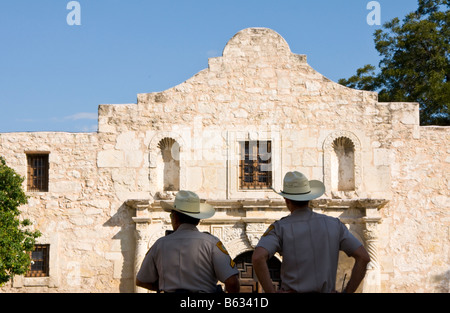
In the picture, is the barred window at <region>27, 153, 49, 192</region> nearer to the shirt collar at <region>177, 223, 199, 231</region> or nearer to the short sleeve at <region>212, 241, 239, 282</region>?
the shirt collar at <region>177, 223, 199, 231</region>

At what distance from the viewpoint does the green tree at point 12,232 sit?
466 inches

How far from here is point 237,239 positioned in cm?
1343

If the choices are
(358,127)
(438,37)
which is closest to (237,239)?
(358,127)

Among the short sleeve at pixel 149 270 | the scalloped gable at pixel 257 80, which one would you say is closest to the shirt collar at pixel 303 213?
the short sleeve at pixel 149 270

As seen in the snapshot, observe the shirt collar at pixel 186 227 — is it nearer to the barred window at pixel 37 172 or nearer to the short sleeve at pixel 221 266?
the short sleeve at pixel 221 266

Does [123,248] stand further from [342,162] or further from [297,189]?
[297,189]

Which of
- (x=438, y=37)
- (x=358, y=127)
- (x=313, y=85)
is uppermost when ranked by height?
(x=438, y=37)

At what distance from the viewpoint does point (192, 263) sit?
5125 millimetres

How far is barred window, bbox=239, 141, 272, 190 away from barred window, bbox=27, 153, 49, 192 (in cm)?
414

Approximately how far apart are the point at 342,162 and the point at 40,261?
6.60 metres

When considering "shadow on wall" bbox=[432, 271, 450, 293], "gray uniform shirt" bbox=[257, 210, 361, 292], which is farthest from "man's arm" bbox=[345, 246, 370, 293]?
"shadow on wall" bbox=[432, 271, 450, 293]

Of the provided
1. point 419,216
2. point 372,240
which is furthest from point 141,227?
point 419,216

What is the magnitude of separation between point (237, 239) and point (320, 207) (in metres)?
1.81
